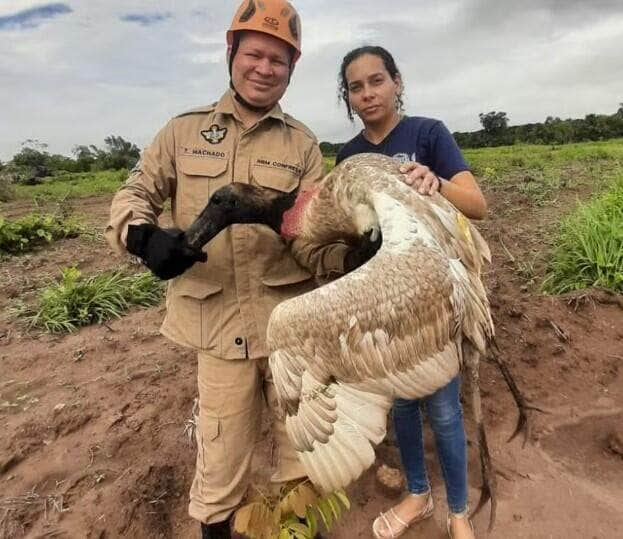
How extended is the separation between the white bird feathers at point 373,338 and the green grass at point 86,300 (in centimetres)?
424

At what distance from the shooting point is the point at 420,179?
259 cm

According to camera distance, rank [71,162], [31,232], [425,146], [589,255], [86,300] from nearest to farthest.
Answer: [425,146] < [589,255] < [86,300] < [31,232] < [71,162]

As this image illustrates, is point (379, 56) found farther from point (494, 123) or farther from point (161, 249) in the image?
point (494, 123)

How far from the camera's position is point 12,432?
3.99 meters

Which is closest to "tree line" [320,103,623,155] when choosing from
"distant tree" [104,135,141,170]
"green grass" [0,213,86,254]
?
"distant tree" [104,135,141,170]

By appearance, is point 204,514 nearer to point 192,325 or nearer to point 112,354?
point 192,325

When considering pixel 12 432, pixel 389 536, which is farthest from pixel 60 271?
pixel 389 536

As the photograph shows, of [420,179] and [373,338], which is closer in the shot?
[373,338]

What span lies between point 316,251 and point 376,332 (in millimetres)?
914

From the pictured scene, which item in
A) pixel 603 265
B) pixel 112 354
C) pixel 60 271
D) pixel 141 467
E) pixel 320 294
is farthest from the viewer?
pixel 60 271

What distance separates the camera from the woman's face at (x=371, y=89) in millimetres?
3020

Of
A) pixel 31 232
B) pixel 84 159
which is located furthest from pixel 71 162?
pixel 31 232

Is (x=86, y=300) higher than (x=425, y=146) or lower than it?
lower

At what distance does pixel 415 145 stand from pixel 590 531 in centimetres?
256
